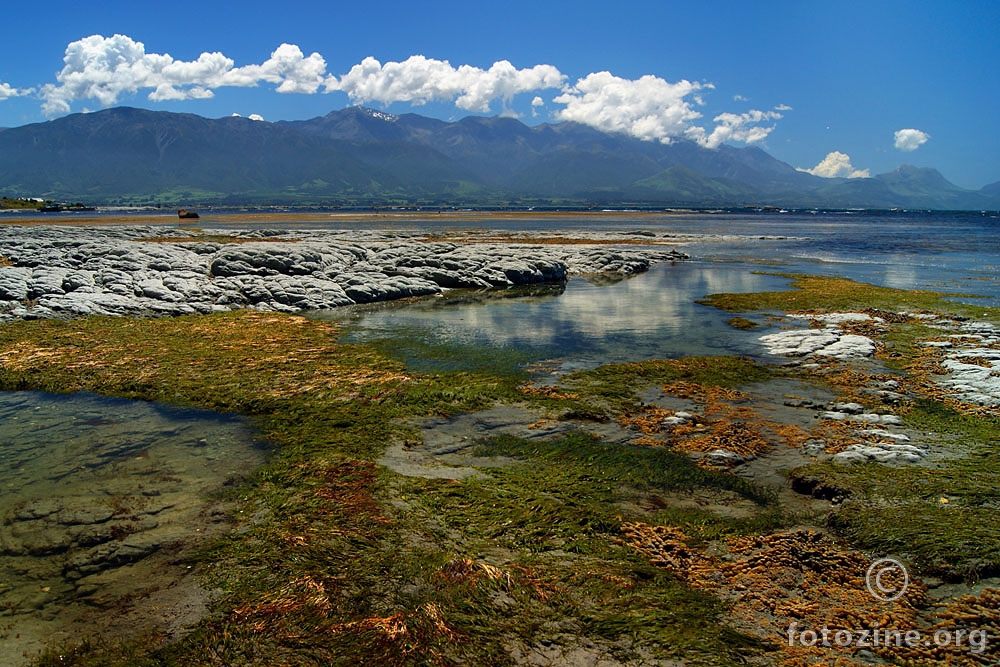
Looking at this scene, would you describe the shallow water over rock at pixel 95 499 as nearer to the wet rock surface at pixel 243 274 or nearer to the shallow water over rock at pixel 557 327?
the shallow water over rock at pixel 557 327

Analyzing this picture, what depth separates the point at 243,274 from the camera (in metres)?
32.2

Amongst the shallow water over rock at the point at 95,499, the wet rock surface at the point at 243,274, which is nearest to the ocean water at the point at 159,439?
the shallow water over rock at the point at 95,499

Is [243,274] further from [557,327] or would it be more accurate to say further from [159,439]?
[159,439]

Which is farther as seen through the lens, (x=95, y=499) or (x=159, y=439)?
(x=159, y=439)

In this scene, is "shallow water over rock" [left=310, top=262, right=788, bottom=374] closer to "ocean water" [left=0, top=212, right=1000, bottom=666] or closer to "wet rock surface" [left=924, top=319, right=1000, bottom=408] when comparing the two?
"ocean water" [left=0, top=212, right=1000, bottom=666]

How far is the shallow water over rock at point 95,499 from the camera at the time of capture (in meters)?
6.99

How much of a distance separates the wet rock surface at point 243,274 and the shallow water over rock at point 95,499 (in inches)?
502

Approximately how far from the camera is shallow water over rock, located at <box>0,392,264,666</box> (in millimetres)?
6992

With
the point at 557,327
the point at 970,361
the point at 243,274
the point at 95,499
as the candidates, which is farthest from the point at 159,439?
the point at 970,361

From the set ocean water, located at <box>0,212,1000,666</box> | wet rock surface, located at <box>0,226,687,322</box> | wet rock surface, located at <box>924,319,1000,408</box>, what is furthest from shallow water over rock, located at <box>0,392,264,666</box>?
wet rock surface, located at <box>924,319,1000,408</box>

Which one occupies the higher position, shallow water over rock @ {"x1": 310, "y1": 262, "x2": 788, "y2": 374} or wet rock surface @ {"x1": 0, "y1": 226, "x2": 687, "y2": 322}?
wet rock surface @ {"x1": 0, "y1": 226, "x2": 687, "y2": 322}

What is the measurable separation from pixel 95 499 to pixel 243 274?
2505cm

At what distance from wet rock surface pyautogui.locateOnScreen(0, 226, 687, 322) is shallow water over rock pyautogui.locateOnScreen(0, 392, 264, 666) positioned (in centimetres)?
1275

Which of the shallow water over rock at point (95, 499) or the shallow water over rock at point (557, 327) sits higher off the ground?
the shallow water over rock at point (557, 327)
